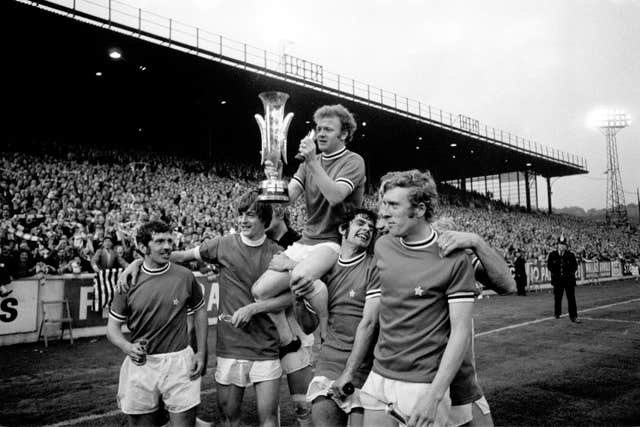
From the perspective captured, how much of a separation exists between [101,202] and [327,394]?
15.3 m

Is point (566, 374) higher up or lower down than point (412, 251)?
lower down

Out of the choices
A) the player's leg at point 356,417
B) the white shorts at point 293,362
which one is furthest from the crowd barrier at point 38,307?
the player's leg at point 356,417

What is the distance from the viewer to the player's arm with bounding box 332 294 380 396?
3131mm

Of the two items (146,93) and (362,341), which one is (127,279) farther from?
(146,93)

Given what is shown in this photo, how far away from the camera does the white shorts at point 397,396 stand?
2709 millimetres

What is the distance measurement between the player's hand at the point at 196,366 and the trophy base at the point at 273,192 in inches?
53.6

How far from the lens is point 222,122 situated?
33406 mm

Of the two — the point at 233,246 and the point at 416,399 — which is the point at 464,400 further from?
the point at 233,246

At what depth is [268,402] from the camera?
3.79 metres

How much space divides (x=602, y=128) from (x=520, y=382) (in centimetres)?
6700

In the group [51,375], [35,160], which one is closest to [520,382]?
[51,375]

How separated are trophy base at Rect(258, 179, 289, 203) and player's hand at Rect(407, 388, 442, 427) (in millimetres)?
1760

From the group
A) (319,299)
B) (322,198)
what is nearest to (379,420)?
(319,299)

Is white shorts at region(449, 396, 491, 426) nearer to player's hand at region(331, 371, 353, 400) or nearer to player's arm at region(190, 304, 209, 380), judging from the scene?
player's hand at region(331, 371, 353, 400)
